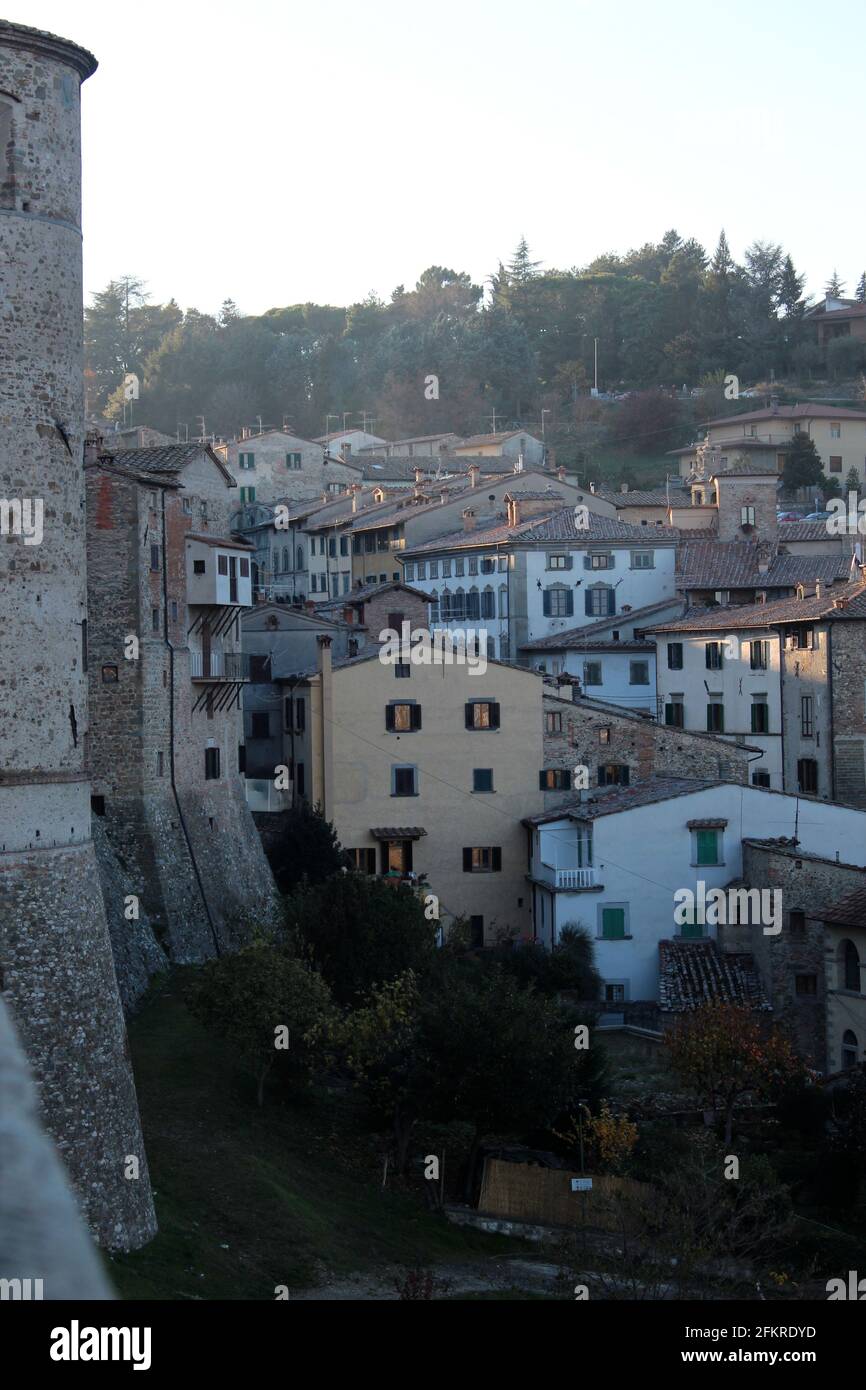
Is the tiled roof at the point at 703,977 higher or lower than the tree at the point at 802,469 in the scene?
lower

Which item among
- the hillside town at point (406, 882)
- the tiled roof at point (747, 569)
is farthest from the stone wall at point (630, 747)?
the tiled roof at point (747, 569)

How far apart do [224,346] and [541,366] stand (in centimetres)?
2359

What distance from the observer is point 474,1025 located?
31.4 meters

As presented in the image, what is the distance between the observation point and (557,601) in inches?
2544

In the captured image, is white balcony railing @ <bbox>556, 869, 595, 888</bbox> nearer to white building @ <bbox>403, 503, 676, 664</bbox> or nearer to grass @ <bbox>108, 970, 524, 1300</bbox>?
grass @ <bbox>108, 970, 524, 1300</bbox>

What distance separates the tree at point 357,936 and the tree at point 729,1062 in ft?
18.7

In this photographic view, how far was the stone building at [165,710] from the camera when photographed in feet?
121

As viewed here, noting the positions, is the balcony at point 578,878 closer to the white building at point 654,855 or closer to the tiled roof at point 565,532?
the white building at point 654,855

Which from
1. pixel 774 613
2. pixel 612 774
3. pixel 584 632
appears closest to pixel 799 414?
pixel 584 632

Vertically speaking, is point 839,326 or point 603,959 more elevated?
point 839,326

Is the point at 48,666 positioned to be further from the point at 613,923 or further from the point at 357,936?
the point at 613,923
